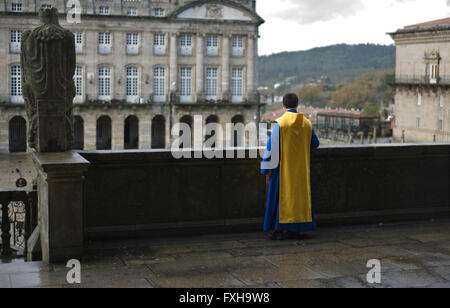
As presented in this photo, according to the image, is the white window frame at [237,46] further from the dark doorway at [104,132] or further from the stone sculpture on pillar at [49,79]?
the stone sculpture on pillar at [49,79]

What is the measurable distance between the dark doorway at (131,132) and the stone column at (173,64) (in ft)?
14.0

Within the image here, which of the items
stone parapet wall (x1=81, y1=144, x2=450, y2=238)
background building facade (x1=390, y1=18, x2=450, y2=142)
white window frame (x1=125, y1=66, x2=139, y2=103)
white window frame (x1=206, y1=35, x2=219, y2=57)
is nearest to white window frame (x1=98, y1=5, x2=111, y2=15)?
white window frame (x1=125, y1=66, x2=139, y2=103)

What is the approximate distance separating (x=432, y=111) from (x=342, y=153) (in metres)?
53.0

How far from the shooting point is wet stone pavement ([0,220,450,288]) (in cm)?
542

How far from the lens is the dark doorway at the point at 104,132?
52.8 m

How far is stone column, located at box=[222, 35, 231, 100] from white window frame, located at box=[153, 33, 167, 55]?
4.74 m

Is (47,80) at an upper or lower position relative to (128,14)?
lower

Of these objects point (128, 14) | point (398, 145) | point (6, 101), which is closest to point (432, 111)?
point (128, 14)

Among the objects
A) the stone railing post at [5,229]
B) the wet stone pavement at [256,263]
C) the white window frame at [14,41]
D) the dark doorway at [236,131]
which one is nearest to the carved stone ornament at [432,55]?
the dark doorway at [236,131]

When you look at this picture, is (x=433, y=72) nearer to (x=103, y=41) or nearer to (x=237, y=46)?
(x=237, y=46)

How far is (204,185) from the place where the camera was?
7.35 meters

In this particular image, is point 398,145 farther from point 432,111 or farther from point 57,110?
point 432,111

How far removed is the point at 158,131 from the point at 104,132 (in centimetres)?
425

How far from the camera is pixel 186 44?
171ft
